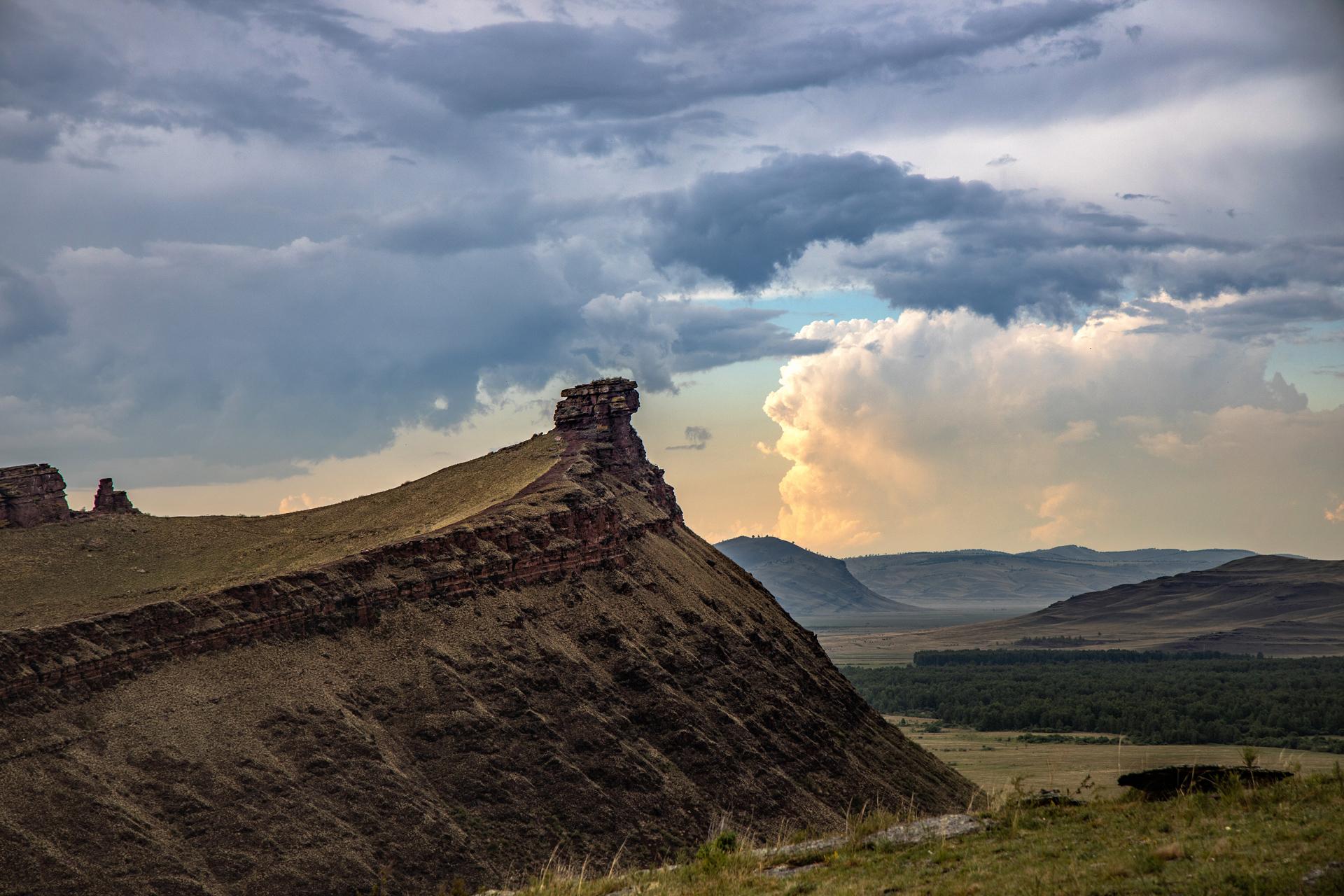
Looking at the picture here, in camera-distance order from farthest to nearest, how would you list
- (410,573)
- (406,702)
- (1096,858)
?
(410,573)
(406,702)
(1096,858)

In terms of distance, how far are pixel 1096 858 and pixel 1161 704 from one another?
138607 mm

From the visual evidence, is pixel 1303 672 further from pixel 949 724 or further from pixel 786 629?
pixel 786 629

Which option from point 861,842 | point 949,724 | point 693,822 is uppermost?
point 861,842

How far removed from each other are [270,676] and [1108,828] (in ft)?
103

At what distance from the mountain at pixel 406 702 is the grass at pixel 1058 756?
26915mm

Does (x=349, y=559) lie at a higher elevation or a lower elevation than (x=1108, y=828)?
higher

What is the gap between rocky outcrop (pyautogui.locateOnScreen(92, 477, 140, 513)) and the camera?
2707 inches

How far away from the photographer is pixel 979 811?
27469mm

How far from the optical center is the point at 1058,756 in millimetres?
113562

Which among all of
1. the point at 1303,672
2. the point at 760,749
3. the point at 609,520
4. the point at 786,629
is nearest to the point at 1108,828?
the point at 760,749

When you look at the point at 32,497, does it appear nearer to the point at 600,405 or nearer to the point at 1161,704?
the point at 600,405

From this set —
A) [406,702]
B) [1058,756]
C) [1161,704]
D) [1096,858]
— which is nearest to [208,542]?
[406,702]

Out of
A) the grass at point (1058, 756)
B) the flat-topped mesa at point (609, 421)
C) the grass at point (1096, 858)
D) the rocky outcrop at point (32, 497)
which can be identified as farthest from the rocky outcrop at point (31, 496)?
the grass at point (1058, 756)

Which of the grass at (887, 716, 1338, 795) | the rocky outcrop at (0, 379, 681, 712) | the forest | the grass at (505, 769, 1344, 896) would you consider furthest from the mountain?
the forest
